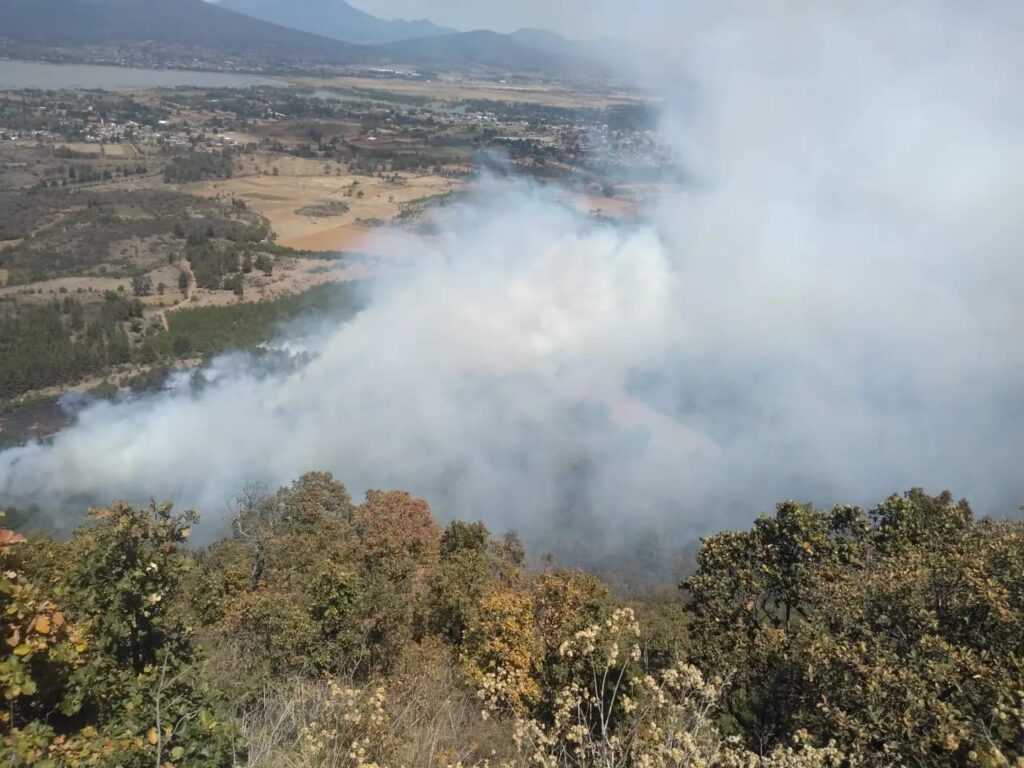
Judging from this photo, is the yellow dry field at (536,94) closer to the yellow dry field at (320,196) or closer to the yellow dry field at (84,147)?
the yellow dry field at (320,196)

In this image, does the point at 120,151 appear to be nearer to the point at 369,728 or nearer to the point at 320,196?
the point at 320,196

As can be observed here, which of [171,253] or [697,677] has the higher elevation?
[697,677]

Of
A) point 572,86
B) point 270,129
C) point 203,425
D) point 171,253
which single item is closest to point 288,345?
point 203,425

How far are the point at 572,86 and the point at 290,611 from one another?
18938 cm

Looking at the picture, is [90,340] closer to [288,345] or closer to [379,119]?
[288,345]

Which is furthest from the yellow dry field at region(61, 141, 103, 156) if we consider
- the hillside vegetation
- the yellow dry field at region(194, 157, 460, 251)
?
the hillside vegetation

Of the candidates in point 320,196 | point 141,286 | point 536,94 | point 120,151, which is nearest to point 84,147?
point 120,151

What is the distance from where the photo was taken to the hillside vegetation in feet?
16.9

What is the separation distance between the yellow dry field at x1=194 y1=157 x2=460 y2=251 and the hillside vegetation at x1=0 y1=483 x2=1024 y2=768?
5918 centimetres

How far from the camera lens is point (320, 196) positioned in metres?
91.3

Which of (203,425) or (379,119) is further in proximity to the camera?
(379,119)

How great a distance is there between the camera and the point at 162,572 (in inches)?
262

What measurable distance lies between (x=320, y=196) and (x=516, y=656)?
88729 millimetres

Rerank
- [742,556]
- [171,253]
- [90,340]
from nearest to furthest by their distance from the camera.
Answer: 1. [742,556]
2. [90,340]
3. [171,253]
